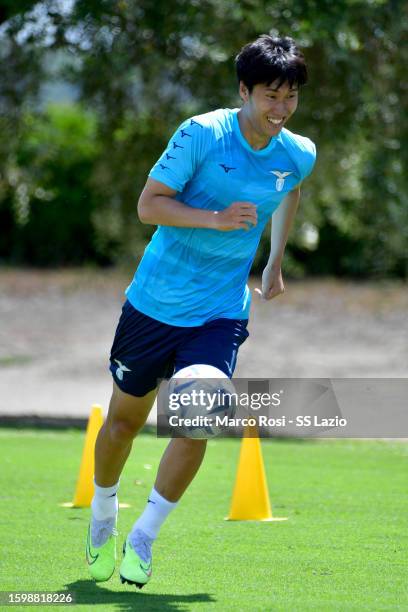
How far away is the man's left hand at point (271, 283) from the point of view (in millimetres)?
5543

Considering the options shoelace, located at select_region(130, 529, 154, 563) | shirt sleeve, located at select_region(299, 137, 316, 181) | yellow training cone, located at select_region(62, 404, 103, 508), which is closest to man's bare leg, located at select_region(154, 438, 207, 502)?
shoelace, located at select_region(130, 529, 154, 563)

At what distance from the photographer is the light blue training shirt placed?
4949mm

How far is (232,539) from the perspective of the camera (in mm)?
6305

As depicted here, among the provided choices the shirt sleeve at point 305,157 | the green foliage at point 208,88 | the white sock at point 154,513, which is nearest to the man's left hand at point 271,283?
the shirt sleeve at point 305,157

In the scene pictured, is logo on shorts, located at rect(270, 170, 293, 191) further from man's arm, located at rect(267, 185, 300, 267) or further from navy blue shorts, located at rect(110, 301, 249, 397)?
navy blue shorts, located at rect(110, 301, 249, 397)

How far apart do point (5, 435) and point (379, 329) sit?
11.7m

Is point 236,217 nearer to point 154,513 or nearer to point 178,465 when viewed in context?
point 178,465

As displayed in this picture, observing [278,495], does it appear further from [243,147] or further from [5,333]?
[5,333]

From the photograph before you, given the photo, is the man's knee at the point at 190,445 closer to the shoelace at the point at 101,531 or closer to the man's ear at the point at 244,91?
the shoelace at the point at 101,531

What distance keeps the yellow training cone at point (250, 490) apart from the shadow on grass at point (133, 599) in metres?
1.88

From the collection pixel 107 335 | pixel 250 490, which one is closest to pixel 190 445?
pixel 250 490

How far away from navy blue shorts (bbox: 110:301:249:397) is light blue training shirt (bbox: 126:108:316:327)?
40 mm

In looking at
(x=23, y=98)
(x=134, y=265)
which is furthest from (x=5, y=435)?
(x=23, y=98)

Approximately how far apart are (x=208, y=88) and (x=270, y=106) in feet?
27.6
